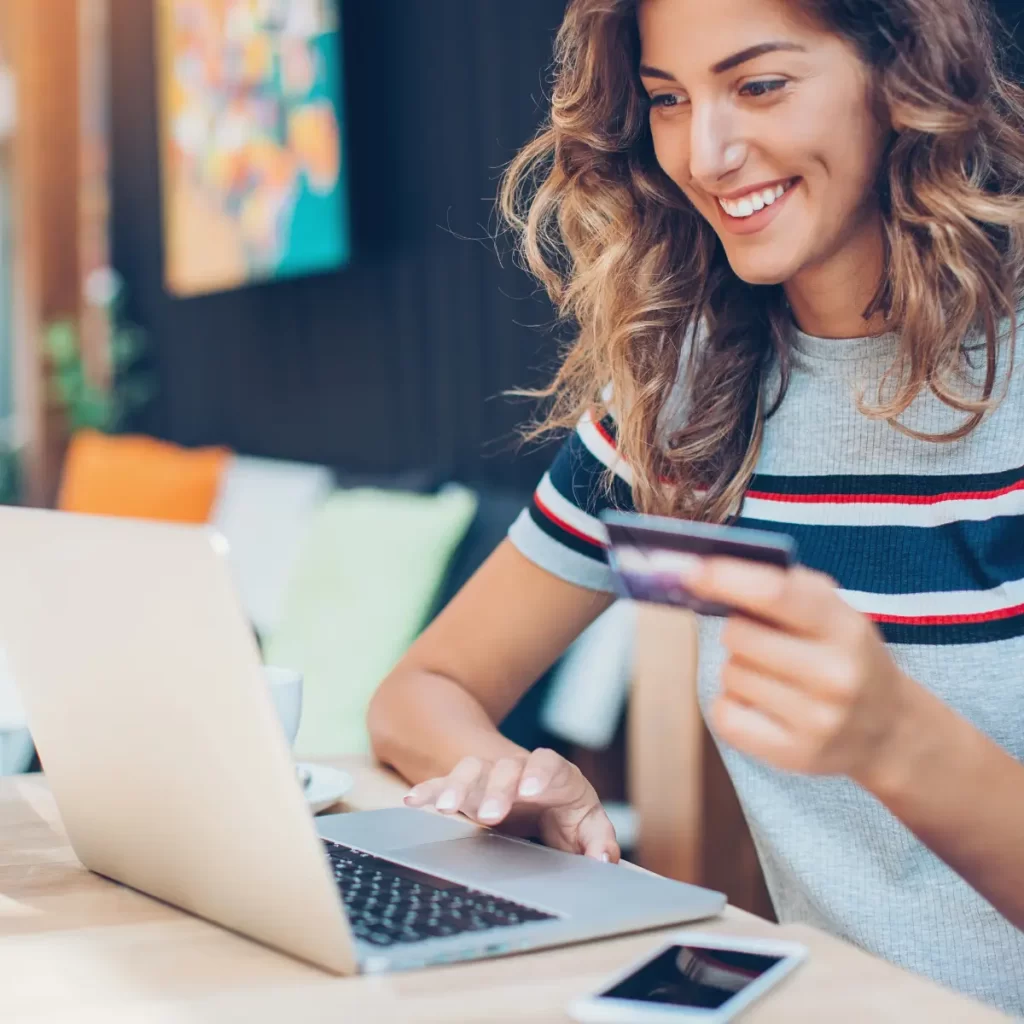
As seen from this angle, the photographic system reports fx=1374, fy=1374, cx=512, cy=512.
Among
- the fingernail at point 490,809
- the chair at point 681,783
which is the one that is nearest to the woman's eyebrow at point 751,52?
the fingernail at point 490,809

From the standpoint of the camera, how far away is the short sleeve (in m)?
1.31

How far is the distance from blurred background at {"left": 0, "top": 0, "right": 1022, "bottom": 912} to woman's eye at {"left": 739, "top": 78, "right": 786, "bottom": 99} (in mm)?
701

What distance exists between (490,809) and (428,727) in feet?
0.94

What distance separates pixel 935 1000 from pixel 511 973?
8.0 inches

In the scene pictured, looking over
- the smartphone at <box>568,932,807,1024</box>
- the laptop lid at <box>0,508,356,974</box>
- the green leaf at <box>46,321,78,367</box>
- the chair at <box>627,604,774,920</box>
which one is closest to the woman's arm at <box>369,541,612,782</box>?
the laptop lid at <box>0,508,356,974</box>

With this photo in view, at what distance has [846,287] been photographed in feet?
3.91

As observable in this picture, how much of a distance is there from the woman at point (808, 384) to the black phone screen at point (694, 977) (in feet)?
0.75

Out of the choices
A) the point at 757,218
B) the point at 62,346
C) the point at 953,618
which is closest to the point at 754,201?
the point at 757,218

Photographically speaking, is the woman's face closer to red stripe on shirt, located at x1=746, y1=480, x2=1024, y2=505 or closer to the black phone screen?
red stripe on shirt, located at x1=746, y1=480, x2=1024, y2=505

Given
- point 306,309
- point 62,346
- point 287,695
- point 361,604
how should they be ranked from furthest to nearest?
point 62,346
point 306,309
point 361,604
point 287,695

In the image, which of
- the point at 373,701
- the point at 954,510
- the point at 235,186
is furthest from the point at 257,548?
the point at 954,510

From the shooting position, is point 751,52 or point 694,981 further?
point 751,52

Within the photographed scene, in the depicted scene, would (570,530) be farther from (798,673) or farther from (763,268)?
(798,673)

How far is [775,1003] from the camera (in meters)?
0.65
